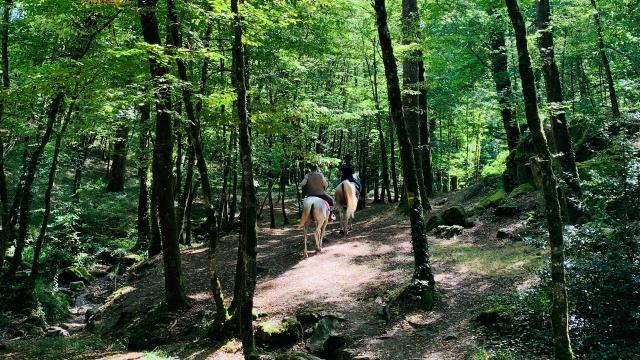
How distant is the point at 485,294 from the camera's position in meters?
7.95

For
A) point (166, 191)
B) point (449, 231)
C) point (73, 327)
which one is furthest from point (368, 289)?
point (73, 327)

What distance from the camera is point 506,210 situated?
12.9 meters

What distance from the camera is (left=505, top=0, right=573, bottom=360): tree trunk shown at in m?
5.10

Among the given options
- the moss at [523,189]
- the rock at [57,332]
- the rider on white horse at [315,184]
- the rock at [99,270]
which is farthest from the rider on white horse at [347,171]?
the rock at [99,270]

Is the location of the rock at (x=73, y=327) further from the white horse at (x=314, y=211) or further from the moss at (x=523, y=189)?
the moss at (x=523, y=189)

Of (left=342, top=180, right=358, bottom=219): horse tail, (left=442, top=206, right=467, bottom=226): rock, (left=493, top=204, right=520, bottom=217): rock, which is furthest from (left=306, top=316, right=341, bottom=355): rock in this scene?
(left=493, top=204, right=520, bottom=217): rock

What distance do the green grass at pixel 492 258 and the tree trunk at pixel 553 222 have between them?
281cm

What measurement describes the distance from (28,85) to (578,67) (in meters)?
29.9

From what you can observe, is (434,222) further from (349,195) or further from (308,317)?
(308,317)

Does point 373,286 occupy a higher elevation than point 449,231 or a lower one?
lower

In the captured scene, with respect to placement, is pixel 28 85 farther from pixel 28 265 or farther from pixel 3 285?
pixel 28 265

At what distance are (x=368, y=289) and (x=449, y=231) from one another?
412 cm

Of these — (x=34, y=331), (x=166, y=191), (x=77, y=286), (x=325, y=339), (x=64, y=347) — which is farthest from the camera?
(x=77, y=286)

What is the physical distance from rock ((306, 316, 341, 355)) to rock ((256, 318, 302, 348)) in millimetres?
436
